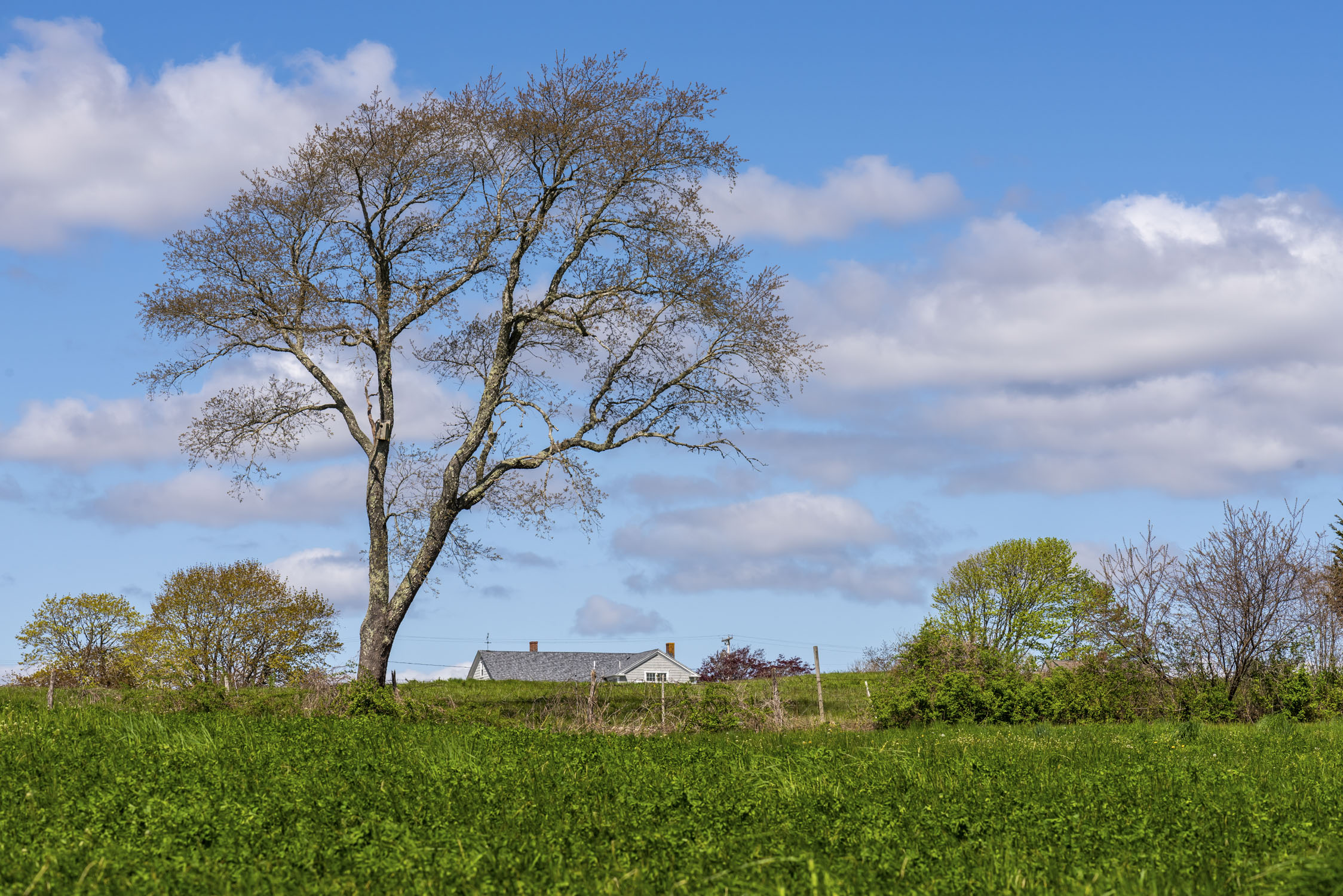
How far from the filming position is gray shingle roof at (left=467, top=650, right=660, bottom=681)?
67.8 meters

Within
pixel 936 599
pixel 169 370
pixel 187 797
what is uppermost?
pixel 169 370

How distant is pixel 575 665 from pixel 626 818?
64.0m

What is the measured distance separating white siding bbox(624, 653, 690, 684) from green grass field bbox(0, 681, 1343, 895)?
206 feet

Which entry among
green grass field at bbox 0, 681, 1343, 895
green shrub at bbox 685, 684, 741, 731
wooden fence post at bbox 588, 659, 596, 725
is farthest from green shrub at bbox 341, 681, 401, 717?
green grass field at bbox 0, 681, 1343, 895

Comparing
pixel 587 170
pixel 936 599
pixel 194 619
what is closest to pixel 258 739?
pixel 587 170

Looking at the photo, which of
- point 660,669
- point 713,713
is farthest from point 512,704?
point 660,669

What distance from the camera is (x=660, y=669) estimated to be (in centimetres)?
7469

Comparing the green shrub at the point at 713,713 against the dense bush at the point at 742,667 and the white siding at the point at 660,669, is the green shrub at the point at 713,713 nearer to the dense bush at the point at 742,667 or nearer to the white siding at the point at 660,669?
the dense bush at the point at 742,667

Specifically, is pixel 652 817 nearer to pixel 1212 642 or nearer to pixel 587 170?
pixel 587 170

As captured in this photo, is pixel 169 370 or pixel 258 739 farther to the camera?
pixel 169 370

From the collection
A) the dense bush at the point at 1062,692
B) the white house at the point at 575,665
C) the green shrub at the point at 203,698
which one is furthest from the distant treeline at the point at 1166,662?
the white house at the point at 575,665

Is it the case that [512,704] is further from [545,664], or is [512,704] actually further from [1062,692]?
[545,664]

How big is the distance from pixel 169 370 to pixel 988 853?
23.8m

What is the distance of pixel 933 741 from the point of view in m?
13.7
